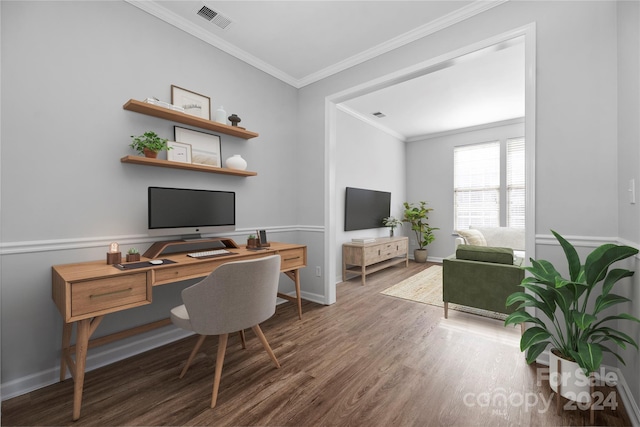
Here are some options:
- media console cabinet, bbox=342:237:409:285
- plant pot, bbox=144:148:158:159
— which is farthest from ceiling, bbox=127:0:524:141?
media console cabinet, bbox=342:237:409:285

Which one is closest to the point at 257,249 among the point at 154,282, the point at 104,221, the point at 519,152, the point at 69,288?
the point at 154,282

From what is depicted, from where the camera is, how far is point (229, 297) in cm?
166

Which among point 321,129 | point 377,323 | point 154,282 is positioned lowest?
point 377,323

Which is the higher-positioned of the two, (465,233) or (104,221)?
(104,221)

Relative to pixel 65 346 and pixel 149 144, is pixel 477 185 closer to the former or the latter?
pixel 149 144

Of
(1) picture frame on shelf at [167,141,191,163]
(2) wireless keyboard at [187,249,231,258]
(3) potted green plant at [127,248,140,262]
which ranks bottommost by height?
(2) wireless keyboard at [187,249,231,258]

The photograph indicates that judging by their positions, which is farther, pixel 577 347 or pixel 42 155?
pixel 42 155

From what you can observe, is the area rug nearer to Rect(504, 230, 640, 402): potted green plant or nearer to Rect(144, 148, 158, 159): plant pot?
Rect(504, 230, 640, 402): potted green plant

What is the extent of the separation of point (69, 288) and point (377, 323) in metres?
2.44

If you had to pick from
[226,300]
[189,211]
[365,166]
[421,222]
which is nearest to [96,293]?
[226,300]

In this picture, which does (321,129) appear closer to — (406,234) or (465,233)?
(465,233)

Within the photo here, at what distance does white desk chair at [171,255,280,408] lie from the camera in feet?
5.29

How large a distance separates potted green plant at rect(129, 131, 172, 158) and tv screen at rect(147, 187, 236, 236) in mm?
285

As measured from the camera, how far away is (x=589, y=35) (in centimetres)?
192
